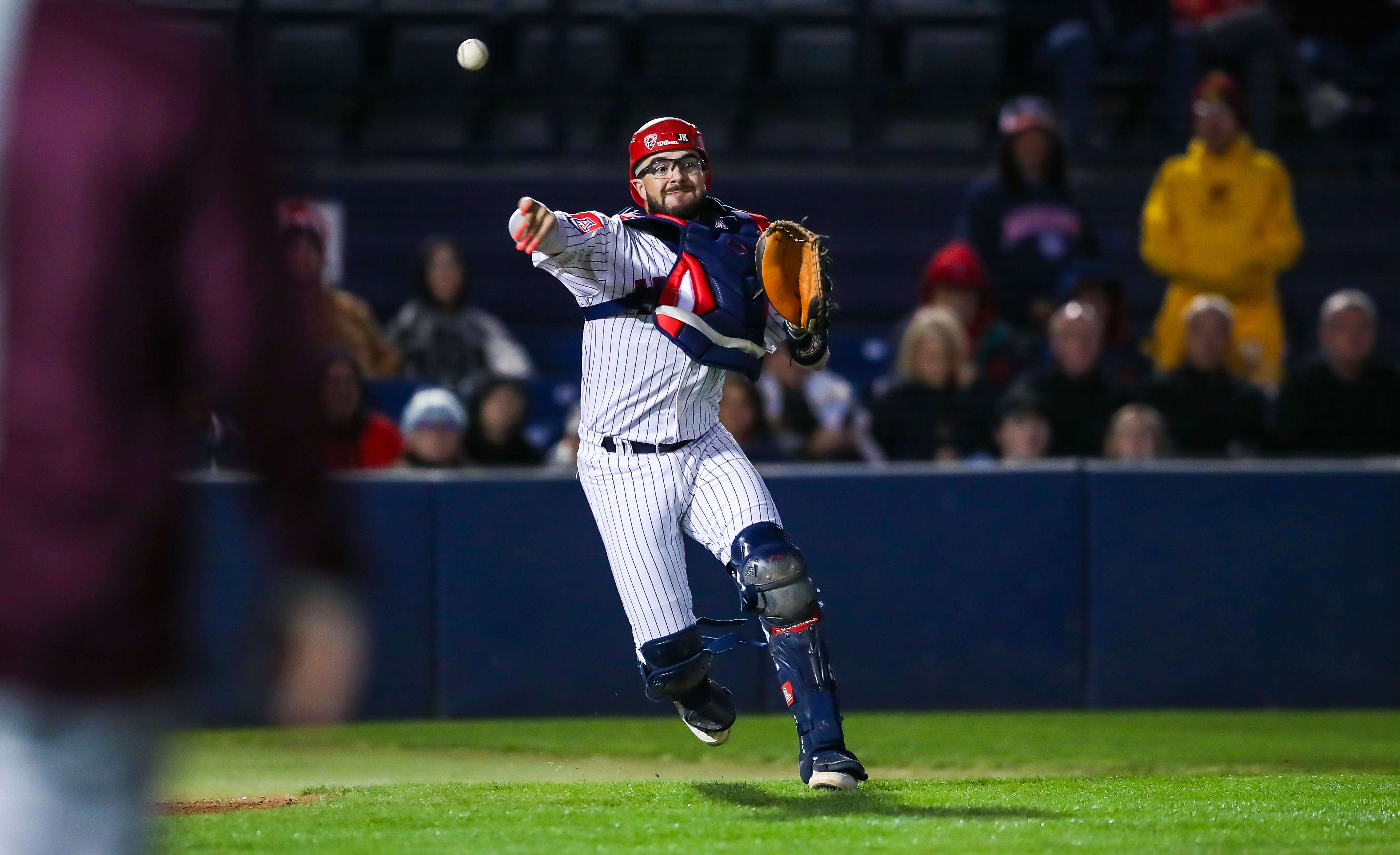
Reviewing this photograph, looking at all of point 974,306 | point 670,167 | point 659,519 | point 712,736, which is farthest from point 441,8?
point 712,736

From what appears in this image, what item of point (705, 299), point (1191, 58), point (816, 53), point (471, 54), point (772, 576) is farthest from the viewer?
point (816, 53)

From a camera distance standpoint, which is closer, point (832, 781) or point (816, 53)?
point (832, 781)

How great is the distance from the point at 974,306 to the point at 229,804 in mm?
4737

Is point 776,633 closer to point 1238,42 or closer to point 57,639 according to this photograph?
point 57,639

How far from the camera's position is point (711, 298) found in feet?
15.9

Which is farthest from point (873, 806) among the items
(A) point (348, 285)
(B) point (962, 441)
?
(A) point (348, 285)

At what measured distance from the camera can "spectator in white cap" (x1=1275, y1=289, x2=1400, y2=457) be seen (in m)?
8.02

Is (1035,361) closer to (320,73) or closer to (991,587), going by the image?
(991,587)

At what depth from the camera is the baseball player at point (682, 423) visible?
4.75 m

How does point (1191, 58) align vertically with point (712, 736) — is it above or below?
above

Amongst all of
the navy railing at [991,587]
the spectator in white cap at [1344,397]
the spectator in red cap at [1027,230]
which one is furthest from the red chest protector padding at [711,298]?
the spectator in red cap at [1027,230]

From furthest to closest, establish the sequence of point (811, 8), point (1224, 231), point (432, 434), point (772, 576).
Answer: point (811, 8) < point (1224, 231) < point (432, 434) < point (772, 576)

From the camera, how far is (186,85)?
169 centimetres

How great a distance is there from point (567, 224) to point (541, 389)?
4342 millimetres
